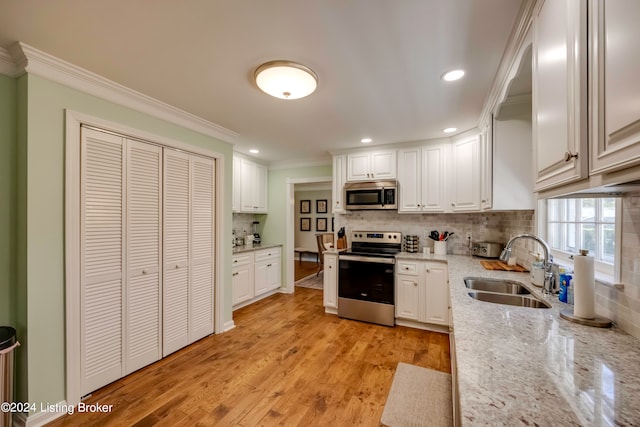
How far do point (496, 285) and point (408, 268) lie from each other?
4.07 feet

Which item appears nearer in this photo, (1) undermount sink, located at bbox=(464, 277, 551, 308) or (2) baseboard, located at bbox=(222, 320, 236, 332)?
(1) undermount sink, located at bbox=(464, 277, 551, 308)

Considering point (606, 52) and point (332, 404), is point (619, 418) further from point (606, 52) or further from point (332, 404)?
point (332, 404)

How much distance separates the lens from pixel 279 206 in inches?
196

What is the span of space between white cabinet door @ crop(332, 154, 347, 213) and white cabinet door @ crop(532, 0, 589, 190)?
2.83 metres

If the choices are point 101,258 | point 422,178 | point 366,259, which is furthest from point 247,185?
point 422,178

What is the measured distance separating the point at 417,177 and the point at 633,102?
10.1ft

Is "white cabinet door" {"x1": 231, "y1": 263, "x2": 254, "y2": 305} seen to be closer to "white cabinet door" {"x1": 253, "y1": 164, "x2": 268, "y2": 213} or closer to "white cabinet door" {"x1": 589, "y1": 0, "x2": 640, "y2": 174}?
"white cabinet door" {"x1": 253, "y1": 164, "x2": 268, "y2": 213}

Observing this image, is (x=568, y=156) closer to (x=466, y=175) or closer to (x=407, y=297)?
(x=466, y=175)

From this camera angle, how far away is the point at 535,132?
1.23 m

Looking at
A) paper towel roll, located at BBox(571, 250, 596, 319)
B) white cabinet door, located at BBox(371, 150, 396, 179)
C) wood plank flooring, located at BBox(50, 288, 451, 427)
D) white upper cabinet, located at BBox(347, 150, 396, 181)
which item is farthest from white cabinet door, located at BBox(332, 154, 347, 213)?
paper towel roll, located at BBox(571, 250, 596, 319)

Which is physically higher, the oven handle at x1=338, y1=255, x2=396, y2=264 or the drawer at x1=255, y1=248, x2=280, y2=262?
the oven handle at x1=338, y1=255, x2=396, y2=264

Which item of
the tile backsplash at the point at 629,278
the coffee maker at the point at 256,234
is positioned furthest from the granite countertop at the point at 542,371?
the coffee maker at the point at 256,234

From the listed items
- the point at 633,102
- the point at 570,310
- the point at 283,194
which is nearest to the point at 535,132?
the point at 633,102

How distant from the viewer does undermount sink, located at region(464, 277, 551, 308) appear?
5.62 feet
